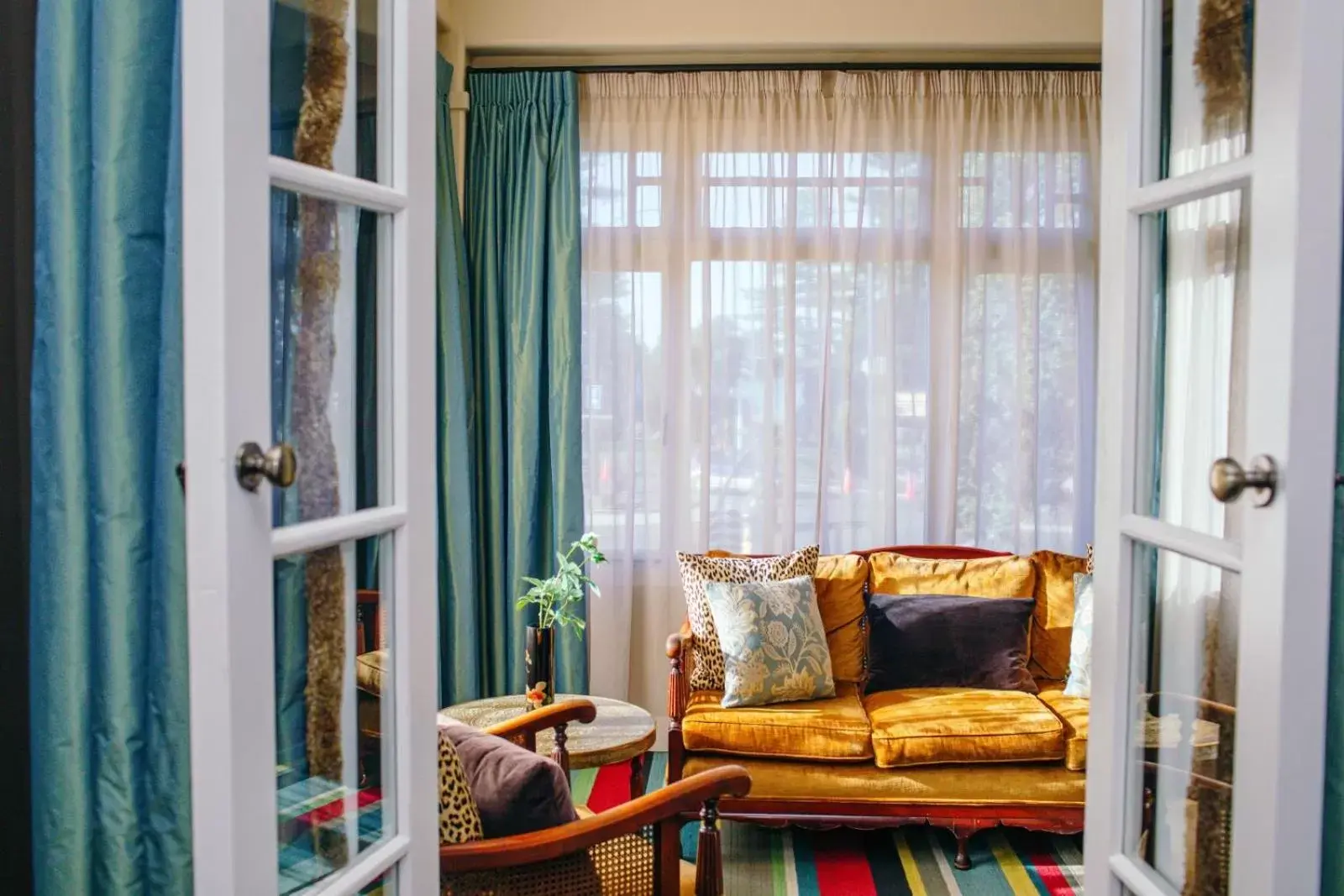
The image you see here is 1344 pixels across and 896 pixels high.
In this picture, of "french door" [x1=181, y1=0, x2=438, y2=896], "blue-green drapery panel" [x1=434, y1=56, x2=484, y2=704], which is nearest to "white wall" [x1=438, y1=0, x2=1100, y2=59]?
"blue-green drapery panel" [x1=434, y1=56, x2=484, y2=704]

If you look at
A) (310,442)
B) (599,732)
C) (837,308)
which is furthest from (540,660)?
(310,442)

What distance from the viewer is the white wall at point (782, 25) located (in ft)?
14.2

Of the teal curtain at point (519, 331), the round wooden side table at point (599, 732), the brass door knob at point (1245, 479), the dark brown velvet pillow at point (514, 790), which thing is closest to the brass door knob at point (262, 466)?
the dark brown velvet pillow at point (514, 790)

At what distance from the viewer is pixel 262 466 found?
1226 mm

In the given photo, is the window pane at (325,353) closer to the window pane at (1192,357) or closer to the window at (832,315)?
the window pane at (1192,357)

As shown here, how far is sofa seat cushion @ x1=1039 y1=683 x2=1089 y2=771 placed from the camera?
3.38m

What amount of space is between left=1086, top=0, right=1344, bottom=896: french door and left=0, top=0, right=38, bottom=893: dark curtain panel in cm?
140

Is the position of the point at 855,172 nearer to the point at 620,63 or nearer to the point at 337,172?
the point at 620,63

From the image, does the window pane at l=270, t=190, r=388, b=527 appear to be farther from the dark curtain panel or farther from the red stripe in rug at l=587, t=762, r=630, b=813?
the red stripe in rug at l=587, t=762, r=630, b=813

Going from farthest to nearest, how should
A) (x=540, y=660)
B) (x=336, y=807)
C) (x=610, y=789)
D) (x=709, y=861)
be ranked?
1. (x=610, y=789)
2. (x=540, y=660)
3. (x=709, y=861)
4. (x=336, y=807)

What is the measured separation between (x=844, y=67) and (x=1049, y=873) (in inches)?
115

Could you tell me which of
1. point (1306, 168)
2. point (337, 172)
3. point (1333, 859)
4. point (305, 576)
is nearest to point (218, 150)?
point (337, 172)

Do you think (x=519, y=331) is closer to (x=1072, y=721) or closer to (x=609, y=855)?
(x=1072, y=721)

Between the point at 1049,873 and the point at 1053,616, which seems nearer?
the point at 1049,873
